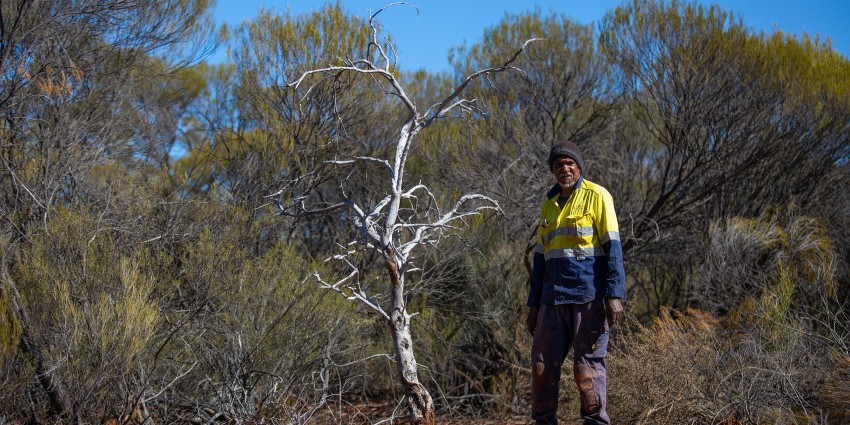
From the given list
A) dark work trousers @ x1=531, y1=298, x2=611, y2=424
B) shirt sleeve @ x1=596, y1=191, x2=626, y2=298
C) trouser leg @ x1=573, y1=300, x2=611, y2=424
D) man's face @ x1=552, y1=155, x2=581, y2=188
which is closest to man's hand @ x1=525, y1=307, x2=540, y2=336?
dark work trousers @ x1=531, y1=298, x2=611, y2=424

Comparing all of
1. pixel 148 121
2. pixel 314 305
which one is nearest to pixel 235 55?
pixel 148 121

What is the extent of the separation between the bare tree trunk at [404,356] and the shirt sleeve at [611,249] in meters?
1.49

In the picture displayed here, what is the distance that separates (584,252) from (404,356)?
1526 millimetres

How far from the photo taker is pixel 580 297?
4.31 metres

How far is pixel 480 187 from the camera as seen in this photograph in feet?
30.8

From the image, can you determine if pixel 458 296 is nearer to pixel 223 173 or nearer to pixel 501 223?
pixel 501 223

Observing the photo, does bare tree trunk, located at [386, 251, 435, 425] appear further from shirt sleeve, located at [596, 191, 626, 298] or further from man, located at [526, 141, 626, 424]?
shirt sleeve, located at [596, 191, 626, 298]

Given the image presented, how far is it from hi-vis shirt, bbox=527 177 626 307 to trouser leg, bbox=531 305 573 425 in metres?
0.11

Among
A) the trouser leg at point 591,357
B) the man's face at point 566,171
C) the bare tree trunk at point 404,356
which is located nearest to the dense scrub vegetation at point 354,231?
the bare tree trunk at point 404,356

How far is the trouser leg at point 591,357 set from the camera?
4.29m

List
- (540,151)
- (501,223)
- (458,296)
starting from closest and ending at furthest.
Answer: (458,296), (501,223), (540,151)

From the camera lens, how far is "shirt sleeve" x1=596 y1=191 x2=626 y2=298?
4.21 m

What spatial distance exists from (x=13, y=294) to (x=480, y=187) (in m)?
5.19

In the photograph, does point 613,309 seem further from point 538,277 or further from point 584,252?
point 538,277
